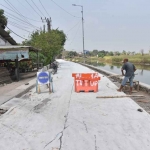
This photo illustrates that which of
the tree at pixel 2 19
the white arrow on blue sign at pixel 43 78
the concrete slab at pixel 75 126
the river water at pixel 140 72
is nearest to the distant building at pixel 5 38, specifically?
the tree at pixel 2 19

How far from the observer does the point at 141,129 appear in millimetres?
6043

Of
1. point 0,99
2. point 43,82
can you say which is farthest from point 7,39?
point 0,99

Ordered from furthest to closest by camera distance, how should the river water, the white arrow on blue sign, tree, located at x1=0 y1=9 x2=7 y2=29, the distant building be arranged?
tree, located at x1=0 y1=9 x2=7 y2=29
the river water
the distant building
the white arrow on blue sign

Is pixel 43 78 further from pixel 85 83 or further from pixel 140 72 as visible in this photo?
pixel 140 72

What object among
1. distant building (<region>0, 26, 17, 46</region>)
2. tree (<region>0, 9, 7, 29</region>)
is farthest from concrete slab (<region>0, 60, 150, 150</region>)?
tree (<region>0, 9, 7, 29</region>)

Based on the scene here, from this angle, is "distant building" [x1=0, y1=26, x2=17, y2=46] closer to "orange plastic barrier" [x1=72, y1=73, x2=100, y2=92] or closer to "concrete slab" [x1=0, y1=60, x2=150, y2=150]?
"orange plastic barrier" [x1=72, y1=73, x2=100, y2=92]

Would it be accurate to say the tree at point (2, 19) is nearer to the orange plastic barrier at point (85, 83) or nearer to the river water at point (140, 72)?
the river water at point (140, 72)

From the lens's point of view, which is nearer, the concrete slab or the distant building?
the concrete slab

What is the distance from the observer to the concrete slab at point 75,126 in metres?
5.09

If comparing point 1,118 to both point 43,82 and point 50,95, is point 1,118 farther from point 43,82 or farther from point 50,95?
point 43,82

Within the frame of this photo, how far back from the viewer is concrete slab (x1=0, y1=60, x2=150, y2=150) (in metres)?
5.09

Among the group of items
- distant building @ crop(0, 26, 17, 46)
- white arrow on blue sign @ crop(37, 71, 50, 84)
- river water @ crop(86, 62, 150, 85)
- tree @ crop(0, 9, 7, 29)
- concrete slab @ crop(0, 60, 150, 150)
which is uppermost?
tree @ crop(0, 9, 7, 29)

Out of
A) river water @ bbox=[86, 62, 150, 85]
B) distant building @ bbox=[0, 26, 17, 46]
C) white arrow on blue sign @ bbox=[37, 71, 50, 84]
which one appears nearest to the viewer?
white arrow on blue sign @ bbox=[37, 71, 50, 84]

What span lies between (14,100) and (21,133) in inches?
167
